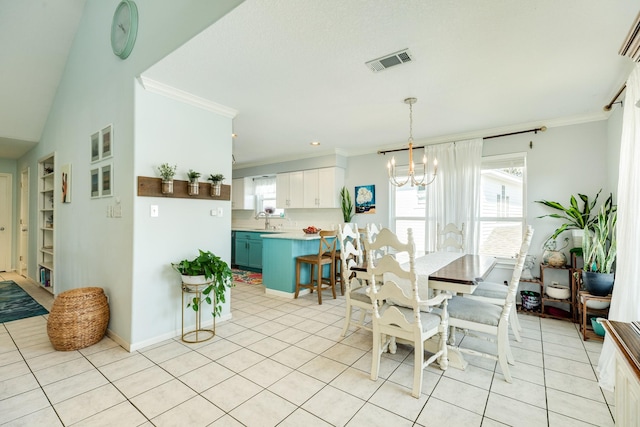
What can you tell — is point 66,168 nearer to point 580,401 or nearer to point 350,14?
point 350,14

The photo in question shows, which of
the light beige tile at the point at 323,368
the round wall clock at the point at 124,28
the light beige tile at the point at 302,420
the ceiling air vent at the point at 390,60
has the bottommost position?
the light beige tile at the point at 323,368

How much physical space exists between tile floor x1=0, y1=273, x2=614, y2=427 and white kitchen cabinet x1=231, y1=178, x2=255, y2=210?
439 cm

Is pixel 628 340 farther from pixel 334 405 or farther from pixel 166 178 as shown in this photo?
pixel 166 178

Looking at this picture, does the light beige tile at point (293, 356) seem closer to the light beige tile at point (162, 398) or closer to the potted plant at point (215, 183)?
the light beige tile at point (162, 398)

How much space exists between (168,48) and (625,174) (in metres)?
3.59

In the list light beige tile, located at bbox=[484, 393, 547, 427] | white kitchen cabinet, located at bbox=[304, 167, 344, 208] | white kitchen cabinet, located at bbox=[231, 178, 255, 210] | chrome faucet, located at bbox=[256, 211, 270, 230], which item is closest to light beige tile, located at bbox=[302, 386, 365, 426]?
light beige tile, located at bbox=[484, 393, 547, 427]

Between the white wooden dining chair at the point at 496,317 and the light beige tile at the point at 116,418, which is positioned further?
the white wooden dining chair at the point at 496,317

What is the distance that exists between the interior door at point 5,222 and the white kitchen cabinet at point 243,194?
431cm

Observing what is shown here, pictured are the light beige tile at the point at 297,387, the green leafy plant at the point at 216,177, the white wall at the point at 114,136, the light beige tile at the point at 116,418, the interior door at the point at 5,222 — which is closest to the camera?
the light beige tile at the point at 116,418

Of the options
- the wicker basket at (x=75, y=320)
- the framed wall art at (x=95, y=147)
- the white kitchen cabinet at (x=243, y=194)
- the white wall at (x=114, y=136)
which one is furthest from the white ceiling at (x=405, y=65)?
the white kitchen cabinet at (x=243, y=194)

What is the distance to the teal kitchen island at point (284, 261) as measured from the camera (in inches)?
171

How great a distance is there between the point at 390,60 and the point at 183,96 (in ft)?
6.58

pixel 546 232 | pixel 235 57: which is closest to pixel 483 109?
pixel 546 232

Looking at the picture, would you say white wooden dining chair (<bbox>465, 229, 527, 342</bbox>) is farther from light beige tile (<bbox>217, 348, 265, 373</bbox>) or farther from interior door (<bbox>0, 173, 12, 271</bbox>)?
interior door (<bbox>0, 173, 12, 271</bbox>)
